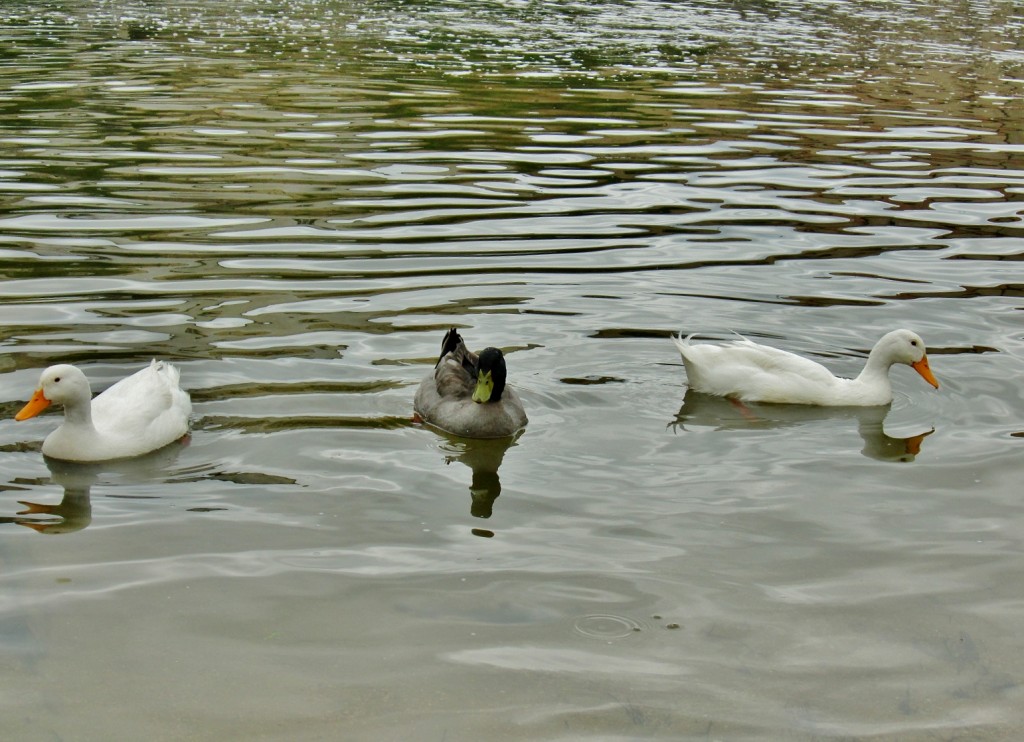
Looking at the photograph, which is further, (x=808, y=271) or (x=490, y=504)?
(x=808, y=271)

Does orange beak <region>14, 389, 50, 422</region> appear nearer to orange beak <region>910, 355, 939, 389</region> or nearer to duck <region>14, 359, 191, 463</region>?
duck <region>14, 359, 191, 463</region>

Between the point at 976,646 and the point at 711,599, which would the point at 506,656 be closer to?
the point at 711,599

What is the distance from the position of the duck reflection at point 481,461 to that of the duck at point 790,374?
4.89 feet

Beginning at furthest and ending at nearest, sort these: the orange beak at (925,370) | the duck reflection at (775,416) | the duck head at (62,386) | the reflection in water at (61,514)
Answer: the orange beak at (925,370), the duck reflection at (775,416), the duck head at (62,386), the reflection in water at (61,514)

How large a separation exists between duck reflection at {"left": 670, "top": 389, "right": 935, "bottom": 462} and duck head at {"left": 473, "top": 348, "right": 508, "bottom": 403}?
1.15m

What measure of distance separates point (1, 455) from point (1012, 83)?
19.7m

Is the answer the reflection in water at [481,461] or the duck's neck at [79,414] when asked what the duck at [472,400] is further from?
the duck's neck at [79,414]

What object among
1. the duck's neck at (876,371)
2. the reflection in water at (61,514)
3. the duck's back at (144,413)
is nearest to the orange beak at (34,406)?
the duck's back at (144,413)

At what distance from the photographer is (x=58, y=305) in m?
10.2

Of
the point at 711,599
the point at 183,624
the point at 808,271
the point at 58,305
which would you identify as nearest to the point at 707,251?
the point at 808,271

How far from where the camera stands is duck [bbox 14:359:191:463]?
7.56m

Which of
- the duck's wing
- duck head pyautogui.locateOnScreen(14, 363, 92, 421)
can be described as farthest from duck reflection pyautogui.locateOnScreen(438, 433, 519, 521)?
duck head pyautogui.locateOnScreen(14, 363, 92, 421)

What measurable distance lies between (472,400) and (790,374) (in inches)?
84.6

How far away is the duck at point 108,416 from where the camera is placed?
7559 millimetres
